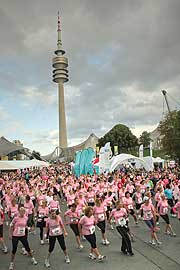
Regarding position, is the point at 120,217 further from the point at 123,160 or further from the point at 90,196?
the point at 123,160

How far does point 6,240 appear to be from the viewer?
37.8 ft

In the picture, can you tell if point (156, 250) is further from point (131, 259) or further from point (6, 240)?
point (6, 240)

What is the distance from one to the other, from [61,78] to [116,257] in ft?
449

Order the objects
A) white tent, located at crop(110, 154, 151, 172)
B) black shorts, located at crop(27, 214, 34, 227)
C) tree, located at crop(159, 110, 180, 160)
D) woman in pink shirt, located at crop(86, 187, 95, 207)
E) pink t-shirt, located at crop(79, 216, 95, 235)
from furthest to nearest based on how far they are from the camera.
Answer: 1. tree, located at crop(159, 110, 180, 160)
2. white tent, located at crop(110, 154, 151, 172)
3. woman in pink shirt, located at crop(86, 187, 95, 207)
4. black shorts, located at crop(27, 214, 34, 227)
5. pink t-shirt, located at crop(79, 216, 95, 235)

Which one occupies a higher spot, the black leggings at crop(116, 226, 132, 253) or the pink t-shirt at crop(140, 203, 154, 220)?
the pink t-shirt at crop(140, 203, 154, 220)

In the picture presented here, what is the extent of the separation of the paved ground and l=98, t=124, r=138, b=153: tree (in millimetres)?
67018

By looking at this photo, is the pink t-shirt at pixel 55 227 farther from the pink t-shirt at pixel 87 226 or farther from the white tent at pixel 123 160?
the white tent at pixel 123 160

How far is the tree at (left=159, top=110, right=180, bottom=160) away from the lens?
36750 mm

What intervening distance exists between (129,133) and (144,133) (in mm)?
12794

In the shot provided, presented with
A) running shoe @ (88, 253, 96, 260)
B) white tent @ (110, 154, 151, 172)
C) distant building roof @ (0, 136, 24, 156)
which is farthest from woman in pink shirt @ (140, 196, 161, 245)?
distant building roof @ (0, 136, 24, 156)

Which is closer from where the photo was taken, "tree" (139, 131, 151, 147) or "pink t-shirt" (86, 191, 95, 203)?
"pink t-shirt" (86, 191, 95, 203)

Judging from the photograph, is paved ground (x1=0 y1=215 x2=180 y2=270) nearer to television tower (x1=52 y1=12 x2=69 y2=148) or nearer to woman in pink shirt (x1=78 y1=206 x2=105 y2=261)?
woman in pink shirt (x1=78 y1=206 x2=105 y2=261)

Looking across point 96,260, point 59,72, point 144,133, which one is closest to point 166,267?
Answer: point 96,260

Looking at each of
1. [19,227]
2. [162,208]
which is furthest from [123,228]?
[19,227]
